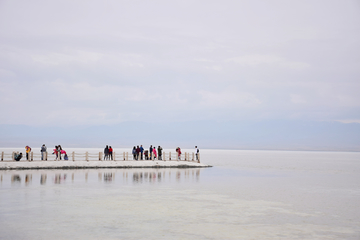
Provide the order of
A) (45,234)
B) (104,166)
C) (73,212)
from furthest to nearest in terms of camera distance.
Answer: (104,166) → (73,212) → (45,234)

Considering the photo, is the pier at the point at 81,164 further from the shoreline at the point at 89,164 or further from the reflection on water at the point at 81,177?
the reflection on water at the point at 81,177

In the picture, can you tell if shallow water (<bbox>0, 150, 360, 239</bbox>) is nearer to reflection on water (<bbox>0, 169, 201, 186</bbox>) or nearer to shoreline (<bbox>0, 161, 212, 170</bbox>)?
reflection on water (<bbox>0, 169, 201, 186</bbox>)

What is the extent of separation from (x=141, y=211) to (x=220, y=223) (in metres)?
4.43

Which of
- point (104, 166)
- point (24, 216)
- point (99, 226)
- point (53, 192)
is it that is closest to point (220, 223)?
point (99, 226)

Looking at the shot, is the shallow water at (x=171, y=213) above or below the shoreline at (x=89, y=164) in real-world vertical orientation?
below

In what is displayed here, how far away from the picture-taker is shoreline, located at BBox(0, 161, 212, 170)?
4341 cm

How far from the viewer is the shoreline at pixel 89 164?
43.4m

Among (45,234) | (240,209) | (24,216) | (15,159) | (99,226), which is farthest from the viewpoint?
(15,159)

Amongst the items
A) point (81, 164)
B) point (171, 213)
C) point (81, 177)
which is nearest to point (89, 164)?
point (81, 164)

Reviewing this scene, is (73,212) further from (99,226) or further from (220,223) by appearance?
(220,223)

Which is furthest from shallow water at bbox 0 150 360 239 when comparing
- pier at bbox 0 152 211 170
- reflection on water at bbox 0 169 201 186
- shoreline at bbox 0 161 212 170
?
pier at bbox 0 152 211 170

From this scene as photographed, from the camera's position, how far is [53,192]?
961 inches

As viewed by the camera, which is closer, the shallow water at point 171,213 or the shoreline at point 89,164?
the shallow water at point 171,213

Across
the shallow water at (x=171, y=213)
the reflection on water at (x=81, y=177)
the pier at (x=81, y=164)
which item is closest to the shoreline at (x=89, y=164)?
the pier at (x=81, y=164)
